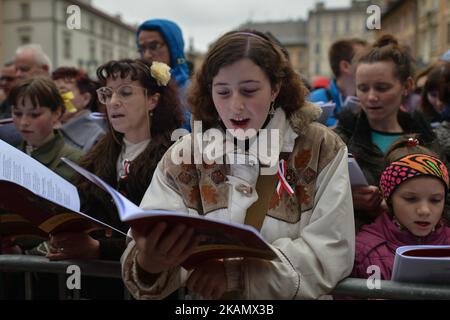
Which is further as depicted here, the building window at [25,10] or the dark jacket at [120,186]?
the building window at [25,10]

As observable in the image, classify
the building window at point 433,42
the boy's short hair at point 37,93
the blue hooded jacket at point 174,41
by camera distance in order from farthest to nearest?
the building window at point 433,42
the blue hooded jacket at point 174,41
the boy's short hair at point 37,93

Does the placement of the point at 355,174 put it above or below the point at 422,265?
above

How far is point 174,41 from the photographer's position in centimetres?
356

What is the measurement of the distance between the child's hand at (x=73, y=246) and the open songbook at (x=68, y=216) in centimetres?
5

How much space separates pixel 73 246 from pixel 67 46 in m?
40.4

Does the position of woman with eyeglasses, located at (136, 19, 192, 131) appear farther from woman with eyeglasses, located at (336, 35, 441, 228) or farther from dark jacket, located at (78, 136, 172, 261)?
woman with eyeglasses, located at (336, 35, 441, 228)

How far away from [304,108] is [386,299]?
0.73 meters

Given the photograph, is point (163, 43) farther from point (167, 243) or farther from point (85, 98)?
point (167, 243)

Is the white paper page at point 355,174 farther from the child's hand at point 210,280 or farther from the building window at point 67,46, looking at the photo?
the building window at point 67,46

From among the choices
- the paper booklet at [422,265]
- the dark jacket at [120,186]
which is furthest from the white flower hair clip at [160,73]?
the paper booklet at [422,265]

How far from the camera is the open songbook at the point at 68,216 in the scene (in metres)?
1.29

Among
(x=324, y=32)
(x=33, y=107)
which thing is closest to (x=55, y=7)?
(x=33, y=107)

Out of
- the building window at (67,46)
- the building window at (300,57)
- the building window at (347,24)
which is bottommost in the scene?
the building window at (67,46)

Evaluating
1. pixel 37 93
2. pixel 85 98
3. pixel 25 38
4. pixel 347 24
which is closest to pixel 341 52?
pixel 85 98
